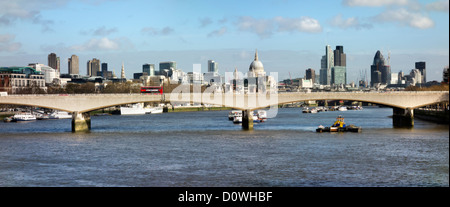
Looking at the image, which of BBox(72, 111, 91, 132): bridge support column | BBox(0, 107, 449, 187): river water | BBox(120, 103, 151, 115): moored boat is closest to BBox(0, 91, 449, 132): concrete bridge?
BBox(72, 111, 91, 132): bridge support column

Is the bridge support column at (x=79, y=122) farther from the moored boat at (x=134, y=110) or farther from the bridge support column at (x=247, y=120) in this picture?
the moored boat at (x=134, y=110)

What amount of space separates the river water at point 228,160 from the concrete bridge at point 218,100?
1008cm

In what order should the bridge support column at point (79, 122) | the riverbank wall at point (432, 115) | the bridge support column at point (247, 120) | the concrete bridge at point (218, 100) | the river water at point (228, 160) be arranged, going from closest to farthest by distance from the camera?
the river water at point (228, 160)
the bridge support column at point (79, 122)
the concrete bridge at point (218, 100)
the bridge support column at point (247, 120)
the riverbank wall at point (432, 115)

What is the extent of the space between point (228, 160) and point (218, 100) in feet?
82.6

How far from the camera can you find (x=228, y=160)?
27.6 m

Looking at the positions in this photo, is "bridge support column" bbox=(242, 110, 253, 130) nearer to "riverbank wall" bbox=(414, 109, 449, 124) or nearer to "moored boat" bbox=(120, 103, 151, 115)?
"riverbank wall" bbox=(414, 109, 449, 124)

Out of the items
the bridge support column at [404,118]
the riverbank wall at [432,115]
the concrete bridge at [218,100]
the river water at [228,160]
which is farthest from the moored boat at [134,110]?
the river water at [228,160]

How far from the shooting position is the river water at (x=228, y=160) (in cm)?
2162

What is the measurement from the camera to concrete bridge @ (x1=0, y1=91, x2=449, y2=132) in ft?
168

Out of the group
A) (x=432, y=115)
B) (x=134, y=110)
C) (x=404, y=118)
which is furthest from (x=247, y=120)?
(x=134, y=110)

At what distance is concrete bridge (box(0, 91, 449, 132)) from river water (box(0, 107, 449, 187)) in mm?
10079
